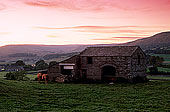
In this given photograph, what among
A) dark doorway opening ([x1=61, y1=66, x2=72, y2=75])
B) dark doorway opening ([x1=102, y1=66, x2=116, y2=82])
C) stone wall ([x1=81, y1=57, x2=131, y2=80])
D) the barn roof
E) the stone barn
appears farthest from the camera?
dark doorway opening ([x1=61, y1=66, x2=72, y2=75])

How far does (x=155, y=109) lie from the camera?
1669 cm

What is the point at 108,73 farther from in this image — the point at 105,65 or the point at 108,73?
the point at 105,65

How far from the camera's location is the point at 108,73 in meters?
38.2

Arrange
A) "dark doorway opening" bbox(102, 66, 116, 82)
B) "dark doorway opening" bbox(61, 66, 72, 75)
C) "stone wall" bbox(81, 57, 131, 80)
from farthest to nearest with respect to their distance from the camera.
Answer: "dark doorway opening" bbox(61, 66, 72, 75)
"dark doorway opening" bbox(102, 66, 116, 82)
"stone wall" bbox(81, 57, 131, 80)

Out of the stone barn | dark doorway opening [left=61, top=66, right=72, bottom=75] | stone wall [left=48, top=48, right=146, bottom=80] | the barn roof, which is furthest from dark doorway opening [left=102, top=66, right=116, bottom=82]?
dark doorway opening [left=61, top=66, right=72, bottom=75]

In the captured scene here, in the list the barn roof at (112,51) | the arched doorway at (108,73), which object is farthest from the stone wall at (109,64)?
the arched doorway at (108,73)

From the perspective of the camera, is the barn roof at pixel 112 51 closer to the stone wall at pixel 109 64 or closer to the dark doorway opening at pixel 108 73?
the stone wall at pixel 109 64

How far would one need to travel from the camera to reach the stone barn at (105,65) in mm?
35062

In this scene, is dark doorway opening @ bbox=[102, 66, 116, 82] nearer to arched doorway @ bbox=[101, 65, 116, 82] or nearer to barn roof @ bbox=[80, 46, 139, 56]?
arched doorway @ bbox=[101, 65, 116, 82]

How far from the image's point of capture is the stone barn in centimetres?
3506

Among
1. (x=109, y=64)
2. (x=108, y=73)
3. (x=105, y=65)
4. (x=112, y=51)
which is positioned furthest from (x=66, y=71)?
(x=112, y=51)

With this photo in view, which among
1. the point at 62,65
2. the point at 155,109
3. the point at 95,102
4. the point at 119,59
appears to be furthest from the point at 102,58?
the point at 155,109

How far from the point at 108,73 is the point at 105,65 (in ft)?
8.70

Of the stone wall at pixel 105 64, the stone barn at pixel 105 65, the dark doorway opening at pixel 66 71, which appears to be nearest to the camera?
the stone wall at pixel 105 64
